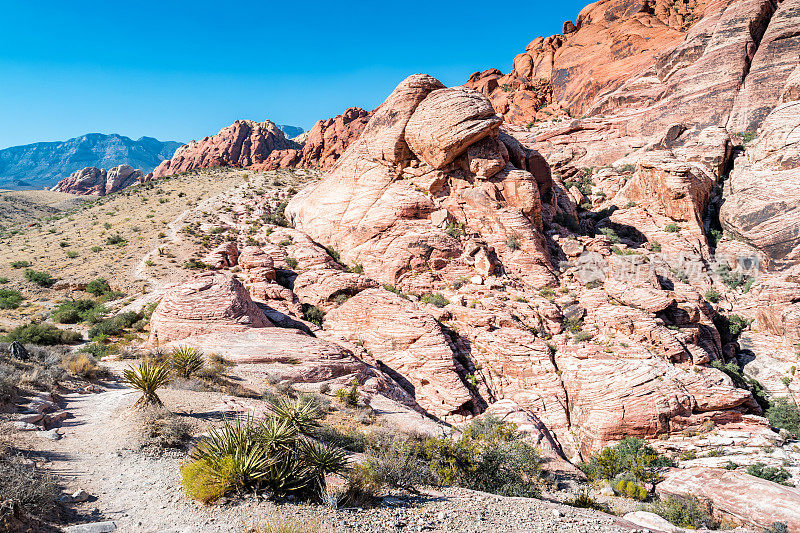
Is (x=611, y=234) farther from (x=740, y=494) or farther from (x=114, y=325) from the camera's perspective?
(x=114, y=325)

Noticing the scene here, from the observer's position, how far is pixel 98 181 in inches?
4331

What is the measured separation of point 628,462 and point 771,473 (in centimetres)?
403

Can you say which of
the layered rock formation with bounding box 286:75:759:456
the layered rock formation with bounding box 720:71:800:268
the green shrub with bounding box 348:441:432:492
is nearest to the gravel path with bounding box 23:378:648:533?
the green shrub with bounding box 348:441:432:492

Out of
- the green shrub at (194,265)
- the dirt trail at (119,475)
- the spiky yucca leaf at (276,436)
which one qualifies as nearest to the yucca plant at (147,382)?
the dirt trail at (119,475)

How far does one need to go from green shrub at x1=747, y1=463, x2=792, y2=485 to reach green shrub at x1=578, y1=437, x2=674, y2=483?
2215mm

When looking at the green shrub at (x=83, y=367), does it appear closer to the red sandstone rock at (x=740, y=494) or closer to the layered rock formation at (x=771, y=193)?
the red sandstone rock at (x=740, y=494)

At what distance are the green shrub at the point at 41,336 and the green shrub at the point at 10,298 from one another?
802cm

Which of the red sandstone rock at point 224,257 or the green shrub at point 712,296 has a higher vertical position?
the green shrub at point 712,296

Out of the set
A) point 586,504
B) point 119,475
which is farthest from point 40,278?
point 586,504

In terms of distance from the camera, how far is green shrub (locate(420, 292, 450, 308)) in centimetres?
2159

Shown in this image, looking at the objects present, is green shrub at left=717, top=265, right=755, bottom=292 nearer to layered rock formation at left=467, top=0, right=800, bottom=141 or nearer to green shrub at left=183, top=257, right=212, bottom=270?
layered rock formation at left=467, top=0, right=800, bottom=141

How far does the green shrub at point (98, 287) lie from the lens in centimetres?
2566

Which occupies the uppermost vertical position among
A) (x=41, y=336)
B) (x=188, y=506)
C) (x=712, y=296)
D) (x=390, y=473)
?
(x=712, y=296)

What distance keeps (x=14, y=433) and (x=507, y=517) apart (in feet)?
32.2
